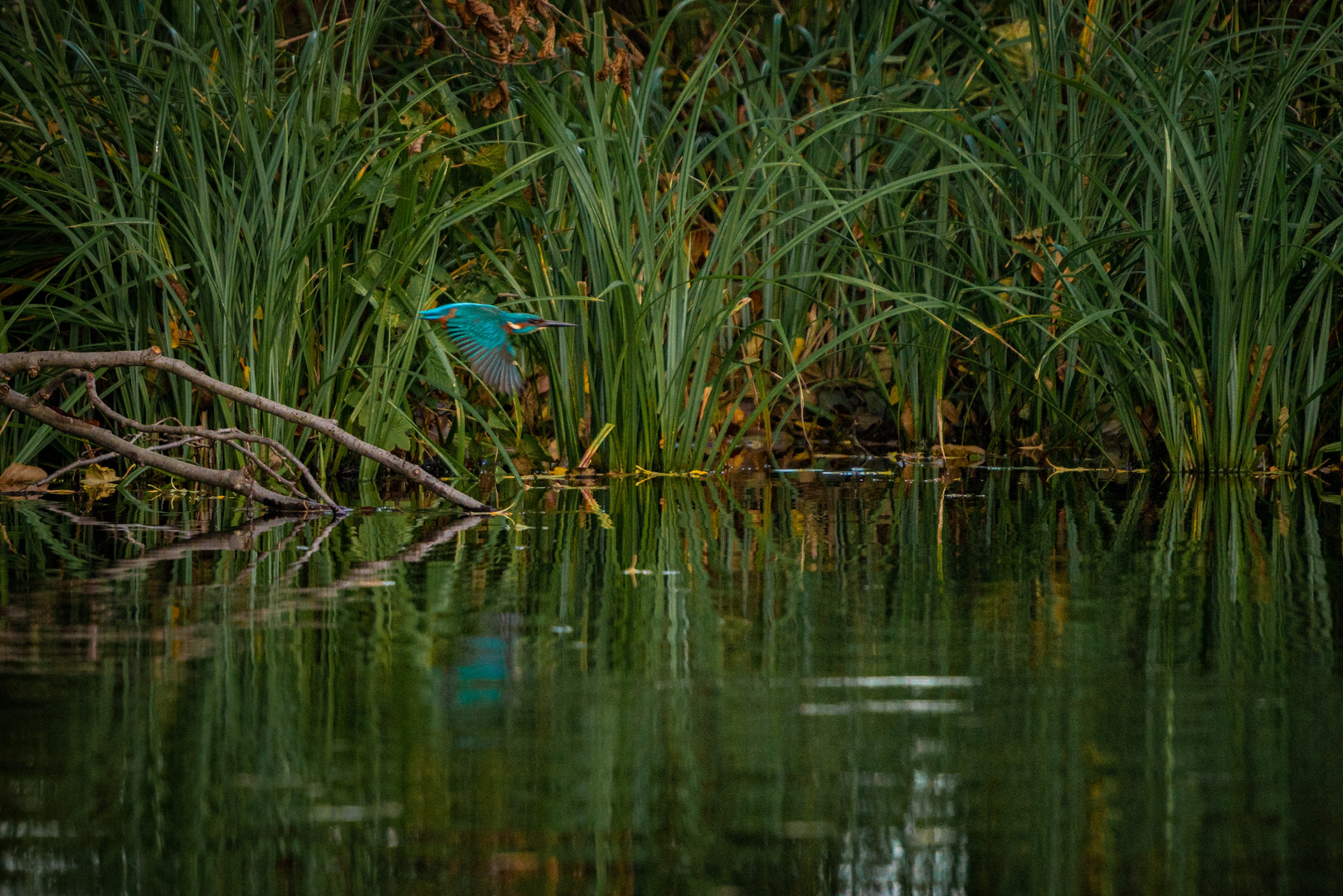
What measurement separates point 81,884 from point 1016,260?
3.93m

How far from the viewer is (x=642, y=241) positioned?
383 centimetres

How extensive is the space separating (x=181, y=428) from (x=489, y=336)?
102 centimetres

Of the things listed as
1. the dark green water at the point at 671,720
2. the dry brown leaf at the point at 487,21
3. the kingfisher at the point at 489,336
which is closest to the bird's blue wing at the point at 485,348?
the kingfisher at the point at 489,336

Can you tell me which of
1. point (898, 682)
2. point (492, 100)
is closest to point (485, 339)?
point (492, 100)

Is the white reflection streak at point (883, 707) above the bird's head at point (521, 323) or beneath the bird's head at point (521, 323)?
beneath

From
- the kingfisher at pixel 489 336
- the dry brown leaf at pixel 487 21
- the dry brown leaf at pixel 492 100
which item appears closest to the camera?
the dry brown leaf at pixel 487 21

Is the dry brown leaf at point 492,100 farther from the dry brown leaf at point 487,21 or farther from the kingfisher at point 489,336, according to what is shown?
the kingfisher at point 489,336

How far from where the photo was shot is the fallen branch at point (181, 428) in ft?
9.29

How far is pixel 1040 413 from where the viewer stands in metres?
4.46

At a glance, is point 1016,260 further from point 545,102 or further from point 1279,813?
point 1279,813

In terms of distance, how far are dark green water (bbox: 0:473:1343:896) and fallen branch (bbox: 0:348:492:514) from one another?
52 cm

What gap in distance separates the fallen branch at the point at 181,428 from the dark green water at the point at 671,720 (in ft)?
1.69

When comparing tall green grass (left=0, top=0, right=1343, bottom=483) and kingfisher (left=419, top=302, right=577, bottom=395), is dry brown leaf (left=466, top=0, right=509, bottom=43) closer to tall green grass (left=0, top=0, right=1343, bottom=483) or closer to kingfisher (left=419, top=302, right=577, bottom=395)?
tall green grass (left=0, top=0, right=1343, bottom=483)

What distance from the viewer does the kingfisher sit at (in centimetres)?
374
